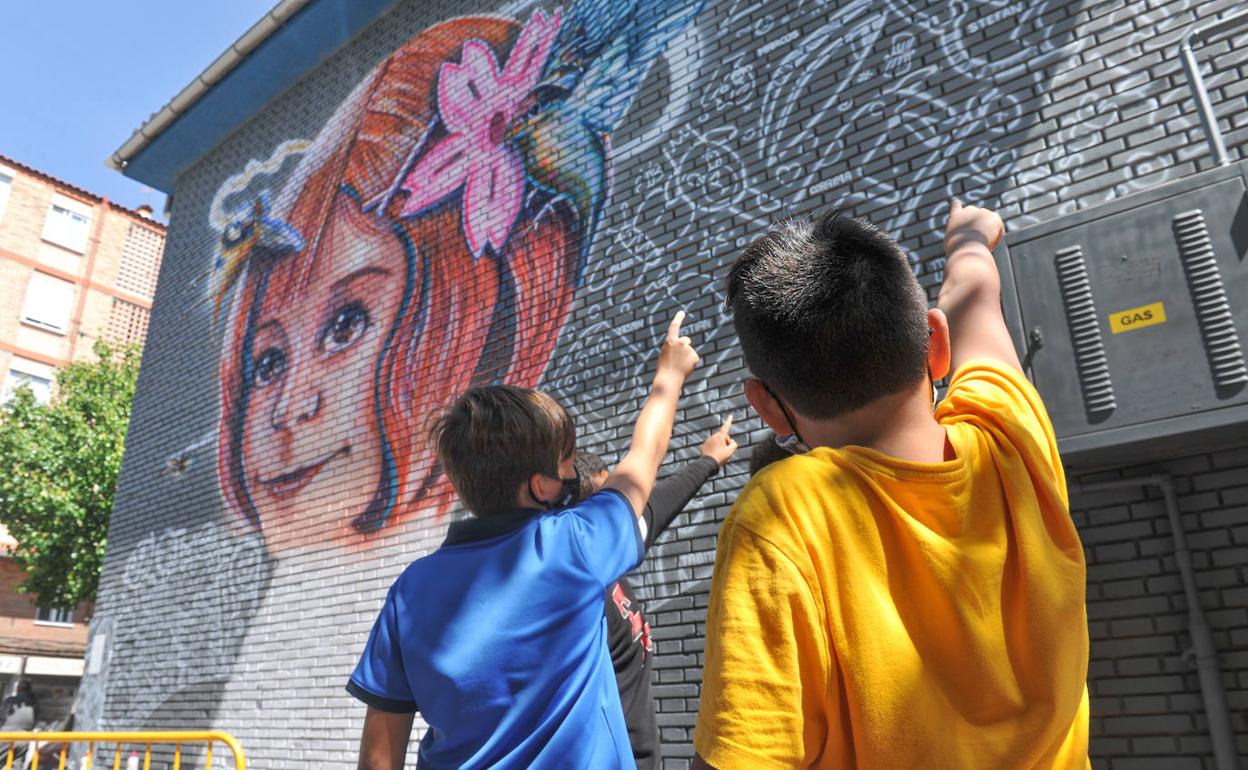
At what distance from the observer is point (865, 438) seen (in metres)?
1.08

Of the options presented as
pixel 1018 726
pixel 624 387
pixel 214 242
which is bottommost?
pixel 1018 726

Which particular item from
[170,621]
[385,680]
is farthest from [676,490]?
[170,621]

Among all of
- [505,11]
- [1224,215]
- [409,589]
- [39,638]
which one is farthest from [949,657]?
[39,638]

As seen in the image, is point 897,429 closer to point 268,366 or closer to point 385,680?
point 385,680

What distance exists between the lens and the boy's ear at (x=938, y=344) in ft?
3.85

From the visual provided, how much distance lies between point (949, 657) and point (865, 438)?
0.28m

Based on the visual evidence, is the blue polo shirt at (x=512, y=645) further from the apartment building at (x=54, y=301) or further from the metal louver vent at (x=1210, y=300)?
the apartment building at (x=54, y=301)

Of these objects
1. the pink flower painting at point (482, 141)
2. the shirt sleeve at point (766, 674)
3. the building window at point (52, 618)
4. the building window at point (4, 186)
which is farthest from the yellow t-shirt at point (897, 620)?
the building window at point (4, 186)

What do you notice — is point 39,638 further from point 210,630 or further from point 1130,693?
point 1130,693

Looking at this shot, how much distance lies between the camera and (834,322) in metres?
1.07

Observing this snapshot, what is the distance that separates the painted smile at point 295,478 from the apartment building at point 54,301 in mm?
19423

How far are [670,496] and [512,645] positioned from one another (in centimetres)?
73

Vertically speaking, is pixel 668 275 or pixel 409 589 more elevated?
pixel 668 275

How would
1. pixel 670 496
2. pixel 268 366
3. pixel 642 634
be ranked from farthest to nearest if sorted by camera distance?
pixel 268 366
pixel 642 634
pixel 670 496
